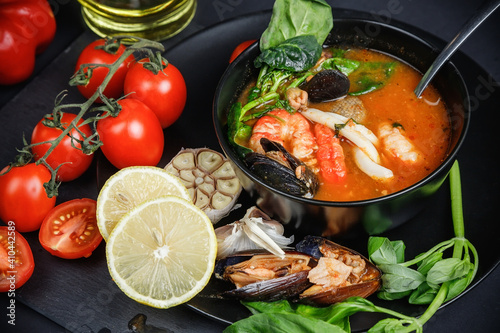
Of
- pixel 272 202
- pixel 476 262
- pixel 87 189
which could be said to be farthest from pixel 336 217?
pixel 87 189

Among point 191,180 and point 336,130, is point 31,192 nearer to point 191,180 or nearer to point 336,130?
point 191,180

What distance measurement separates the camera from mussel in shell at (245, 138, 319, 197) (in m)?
2.59

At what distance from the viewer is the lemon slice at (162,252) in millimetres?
2438

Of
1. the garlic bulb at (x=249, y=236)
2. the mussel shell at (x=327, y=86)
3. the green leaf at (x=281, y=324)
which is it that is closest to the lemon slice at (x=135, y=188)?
the garlic bulb at (x=249, y=236)

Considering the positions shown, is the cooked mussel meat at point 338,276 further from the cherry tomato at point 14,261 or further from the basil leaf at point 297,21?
the cherry tomato at point 14,261

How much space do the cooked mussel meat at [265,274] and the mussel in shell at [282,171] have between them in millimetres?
303

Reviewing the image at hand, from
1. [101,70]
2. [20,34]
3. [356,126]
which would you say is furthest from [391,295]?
[20,34]

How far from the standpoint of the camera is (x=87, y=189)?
309 cm

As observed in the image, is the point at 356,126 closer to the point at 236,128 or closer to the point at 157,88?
the point at 236,128

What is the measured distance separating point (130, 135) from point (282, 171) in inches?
32.2

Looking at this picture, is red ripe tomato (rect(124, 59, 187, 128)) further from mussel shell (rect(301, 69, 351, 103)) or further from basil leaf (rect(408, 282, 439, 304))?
basil leaf (rect(408, 282, 439, 304))

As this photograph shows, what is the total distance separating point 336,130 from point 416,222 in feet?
1.96

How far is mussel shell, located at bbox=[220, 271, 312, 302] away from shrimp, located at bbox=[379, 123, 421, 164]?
2.58 feet

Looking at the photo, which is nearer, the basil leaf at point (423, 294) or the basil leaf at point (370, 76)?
the basil leaf at point (423, 294)
